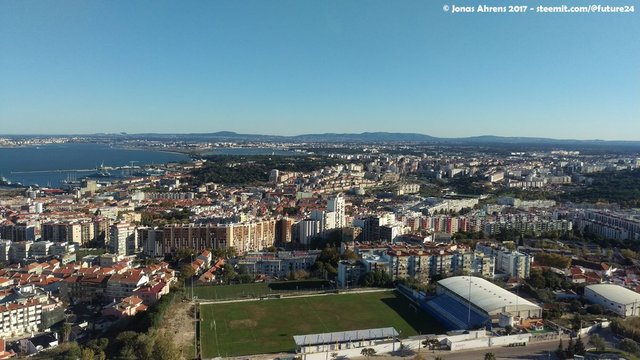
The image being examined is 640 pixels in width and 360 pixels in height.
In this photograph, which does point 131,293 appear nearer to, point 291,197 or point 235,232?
point 235,232

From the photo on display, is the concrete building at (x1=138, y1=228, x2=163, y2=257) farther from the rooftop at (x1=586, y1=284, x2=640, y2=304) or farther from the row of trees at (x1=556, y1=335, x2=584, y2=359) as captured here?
the rooftop at (x1=586, y1=284, x2=640, y2=304)

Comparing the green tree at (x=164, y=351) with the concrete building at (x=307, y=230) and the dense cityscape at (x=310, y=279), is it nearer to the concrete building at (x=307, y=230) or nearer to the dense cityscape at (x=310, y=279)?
the dense cityscape at (x=310, y=279)

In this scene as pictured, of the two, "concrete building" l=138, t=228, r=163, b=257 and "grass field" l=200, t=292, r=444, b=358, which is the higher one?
"concrete building" l=138, t=228, r=163, b=257

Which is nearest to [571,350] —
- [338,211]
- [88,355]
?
[88,355]

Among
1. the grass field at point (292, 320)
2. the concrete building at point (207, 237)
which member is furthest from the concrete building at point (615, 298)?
the concrete building at point (207, 237)

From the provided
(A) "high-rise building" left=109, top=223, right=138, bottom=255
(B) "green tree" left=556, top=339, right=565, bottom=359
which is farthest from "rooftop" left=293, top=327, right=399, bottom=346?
(A) "high-rise building" left=109, top=223, right=138, bottom=255
